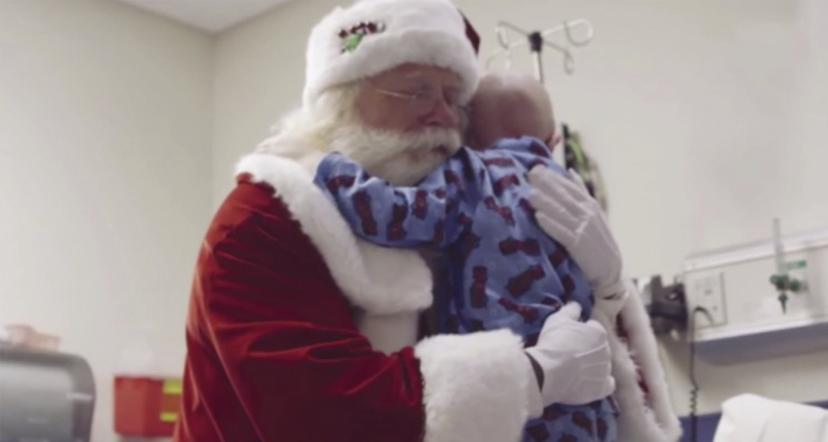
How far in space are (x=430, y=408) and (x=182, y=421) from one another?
0.38 meters

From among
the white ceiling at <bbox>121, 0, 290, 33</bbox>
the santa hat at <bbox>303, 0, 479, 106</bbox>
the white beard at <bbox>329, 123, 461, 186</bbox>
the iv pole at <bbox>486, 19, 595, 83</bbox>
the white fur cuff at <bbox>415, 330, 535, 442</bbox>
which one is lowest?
the white fur cuff at <bbox>415, 330, 535, 442</bbox>

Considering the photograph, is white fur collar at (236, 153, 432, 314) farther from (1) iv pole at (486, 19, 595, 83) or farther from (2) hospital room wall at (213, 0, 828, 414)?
(1) iv pole at (486, 19, 595, 83)

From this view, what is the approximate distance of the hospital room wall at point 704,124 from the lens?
2951 millimetres

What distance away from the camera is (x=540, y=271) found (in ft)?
5.46

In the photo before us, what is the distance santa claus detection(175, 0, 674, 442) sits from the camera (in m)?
1.51

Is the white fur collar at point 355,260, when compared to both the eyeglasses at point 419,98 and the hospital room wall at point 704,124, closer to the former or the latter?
the eyeglasses at point 419,98

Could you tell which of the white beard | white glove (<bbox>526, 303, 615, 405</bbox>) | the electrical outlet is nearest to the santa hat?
the white beard

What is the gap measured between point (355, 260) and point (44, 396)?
2037 mm

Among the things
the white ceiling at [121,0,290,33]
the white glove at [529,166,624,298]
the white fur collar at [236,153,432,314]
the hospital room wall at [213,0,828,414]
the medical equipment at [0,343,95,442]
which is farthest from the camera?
the white ceiling at [121,0,290,33]

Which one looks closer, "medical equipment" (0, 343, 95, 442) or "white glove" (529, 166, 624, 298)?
"white glove" (529, 166, 624, 298)

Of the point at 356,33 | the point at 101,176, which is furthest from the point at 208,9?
the point at 356,33

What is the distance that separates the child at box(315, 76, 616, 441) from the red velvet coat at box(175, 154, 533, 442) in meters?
0.04

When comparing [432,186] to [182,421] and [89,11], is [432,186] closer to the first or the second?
[182,421]

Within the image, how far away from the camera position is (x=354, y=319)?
65.3 inches
